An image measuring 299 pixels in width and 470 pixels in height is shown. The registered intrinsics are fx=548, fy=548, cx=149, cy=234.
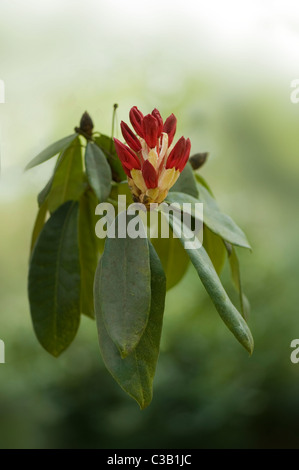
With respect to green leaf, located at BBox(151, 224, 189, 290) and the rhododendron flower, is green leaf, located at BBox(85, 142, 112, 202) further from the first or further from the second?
green leaf, located at BBox(151, 224, 189, 290)

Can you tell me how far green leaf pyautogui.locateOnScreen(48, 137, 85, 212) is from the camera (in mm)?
858

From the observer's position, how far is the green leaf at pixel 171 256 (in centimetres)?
88

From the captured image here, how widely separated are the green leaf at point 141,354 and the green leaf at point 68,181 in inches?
11.4

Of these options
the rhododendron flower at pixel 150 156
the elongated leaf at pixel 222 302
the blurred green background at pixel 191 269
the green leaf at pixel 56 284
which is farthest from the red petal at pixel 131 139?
the blurred green background at pixel 191 269

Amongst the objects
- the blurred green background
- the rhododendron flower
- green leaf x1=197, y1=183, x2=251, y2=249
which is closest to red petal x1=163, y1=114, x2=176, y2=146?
the rhododendron flower

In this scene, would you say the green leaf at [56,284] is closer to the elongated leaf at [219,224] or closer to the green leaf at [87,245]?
the green leaf at [87,245]

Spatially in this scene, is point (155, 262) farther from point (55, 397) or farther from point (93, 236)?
point (55, 397)

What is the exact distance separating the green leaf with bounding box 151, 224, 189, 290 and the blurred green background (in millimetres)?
1127

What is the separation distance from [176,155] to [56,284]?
0.28 m

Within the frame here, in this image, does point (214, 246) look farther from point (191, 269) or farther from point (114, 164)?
point (191, 269)

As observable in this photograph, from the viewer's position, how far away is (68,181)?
2.86ft

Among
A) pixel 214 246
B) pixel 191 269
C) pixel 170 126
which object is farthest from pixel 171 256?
pixel 191 269

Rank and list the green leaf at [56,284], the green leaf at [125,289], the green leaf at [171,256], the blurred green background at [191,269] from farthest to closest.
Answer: the blurred green background at [191,269]
the green leaf at [171,256]
the green leaf at [56,284]
the green leaf at [125,289]

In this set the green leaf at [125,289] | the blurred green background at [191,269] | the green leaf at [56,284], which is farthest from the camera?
the blurred green background at [191,269]
